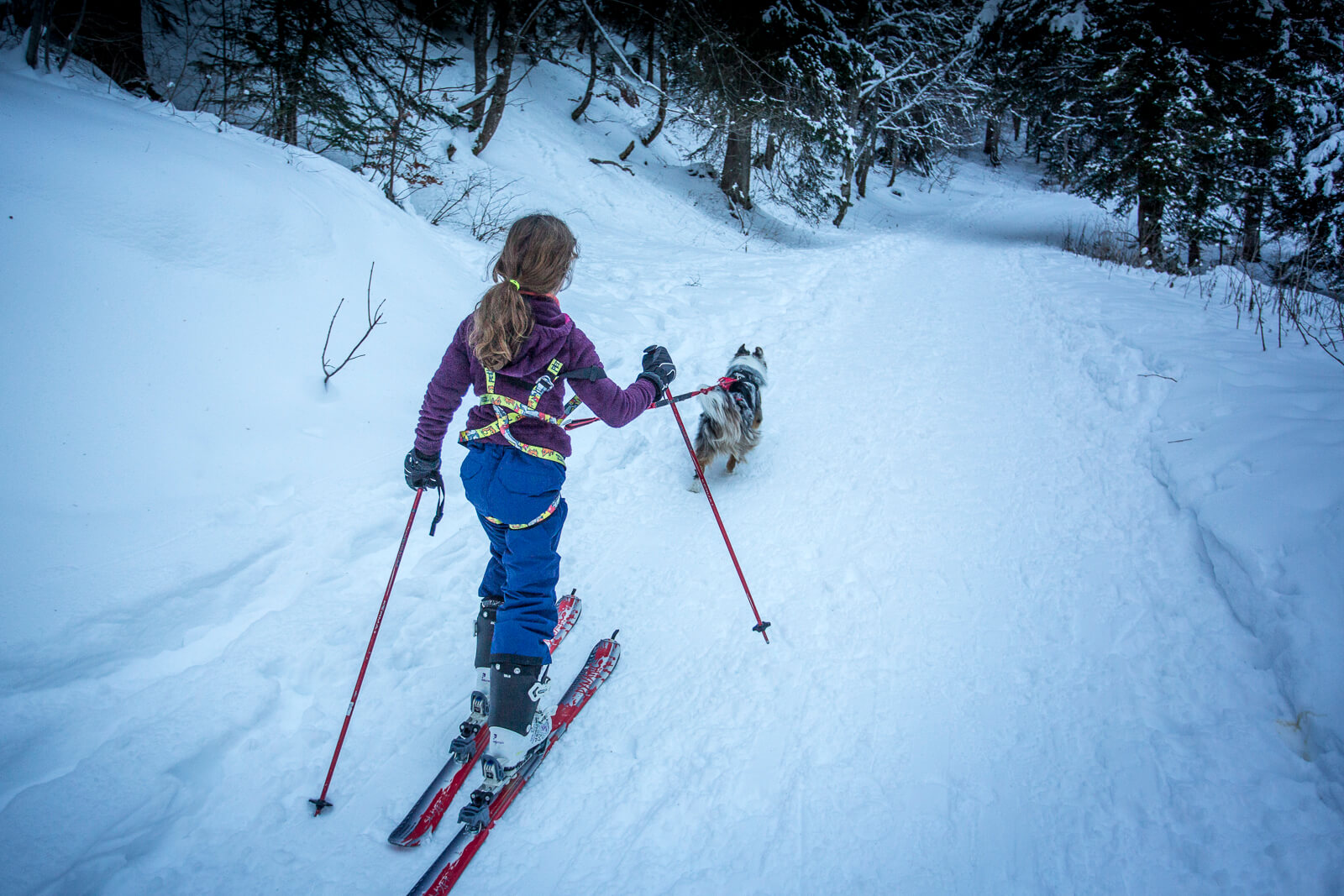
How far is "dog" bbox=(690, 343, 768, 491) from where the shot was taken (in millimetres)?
3807

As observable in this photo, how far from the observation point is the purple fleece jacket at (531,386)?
2.00 m

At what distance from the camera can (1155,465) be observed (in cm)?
369

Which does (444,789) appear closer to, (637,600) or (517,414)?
(637,600)

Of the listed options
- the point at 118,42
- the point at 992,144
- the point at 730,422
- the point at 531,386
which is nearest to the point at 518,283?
the point at 531,386

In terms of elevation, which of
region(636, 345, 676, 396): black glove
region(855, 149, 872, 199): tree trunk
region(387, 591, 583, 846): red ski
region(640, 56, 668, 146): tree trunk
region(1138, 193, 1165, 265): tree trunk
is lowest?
region(387, 591, 583, 846): red ski

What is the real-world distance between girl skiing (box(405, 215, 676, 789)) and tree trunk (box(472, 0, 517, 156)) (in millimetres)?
10957

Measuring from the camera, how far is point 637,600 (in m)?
3.15

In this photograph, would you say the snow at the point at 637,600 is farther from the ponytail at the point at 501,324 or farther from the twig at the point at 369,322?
the ponytail at the point at 501,324

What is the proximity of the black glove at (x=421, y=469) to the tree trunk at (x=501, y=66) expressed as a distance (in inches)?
432

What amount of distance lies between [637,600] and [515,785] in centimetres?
119

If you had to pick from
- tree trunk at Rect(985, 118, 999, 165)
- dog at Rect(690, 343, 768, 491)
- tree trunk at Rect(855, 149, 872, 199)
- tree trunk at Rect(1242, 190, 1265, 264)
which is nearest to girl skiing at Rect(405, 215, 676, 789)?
dog at Rect(690, 343, 768, 491)

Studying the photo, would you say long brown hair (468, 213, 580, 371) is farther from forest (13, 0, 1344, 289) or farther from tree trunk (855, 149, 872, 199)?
tree trunk (855, 149, 872, 199)

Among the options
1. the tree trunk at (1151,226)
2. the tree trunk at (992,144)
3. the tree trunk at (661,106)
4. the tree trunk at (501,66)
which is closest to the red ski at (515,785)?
the tree trunk at (661,106)

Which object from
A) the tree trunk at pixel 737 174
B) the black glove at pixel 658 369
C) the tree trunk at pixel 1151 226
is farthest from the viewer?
the tree trunk at pixel 737 174
